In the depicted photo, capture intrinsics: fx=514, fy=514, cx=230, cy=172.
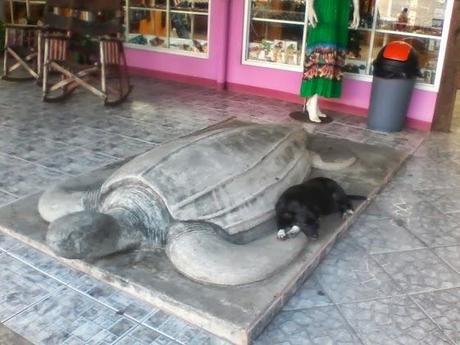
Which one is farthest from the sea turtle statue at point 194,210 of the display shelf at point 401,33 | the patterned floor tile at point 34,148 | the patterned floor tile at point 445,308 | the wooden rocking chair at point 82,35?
the display shelf at point 401,33

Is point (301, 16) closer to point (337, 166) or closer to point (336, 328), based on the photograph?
point (337, 166)

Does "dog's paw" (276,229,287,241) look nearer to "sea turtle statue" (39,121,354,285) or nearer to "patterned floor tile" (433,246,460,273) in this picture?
"sea turtle statue" (39,121,354,285)

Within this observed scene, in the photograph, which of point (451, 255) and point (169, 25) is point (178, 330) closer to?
point (451, 255)

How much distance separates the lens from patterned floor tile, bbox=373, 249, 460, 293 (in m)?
2.42

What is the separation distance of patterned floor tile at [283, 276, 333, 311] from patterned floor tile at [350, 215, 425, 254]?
50cm

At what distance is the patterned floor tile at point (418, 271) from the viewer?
2418 mm

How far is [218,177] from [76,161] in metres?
1.62

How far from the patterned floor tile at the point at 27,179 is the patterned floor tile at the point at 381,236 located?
1.93 meters

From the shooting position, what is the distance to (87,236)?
2125 mm

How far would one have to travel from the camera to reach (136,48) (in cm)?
690

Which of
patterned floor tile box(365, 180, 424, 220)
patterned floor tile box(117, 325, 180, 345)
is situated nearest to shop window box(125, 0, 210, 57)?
patterned floor tile box(365, 180, 424, 220)

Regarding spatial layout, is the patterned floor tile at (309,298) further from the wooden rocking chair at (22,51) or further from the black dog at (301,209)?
the wooden rocking chair at (22,51)

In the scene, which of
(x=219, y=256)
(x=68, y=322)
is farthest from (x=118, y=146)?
(x=68, y=322)

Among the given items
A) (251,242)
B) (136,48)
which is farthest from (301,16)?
(251,242)
